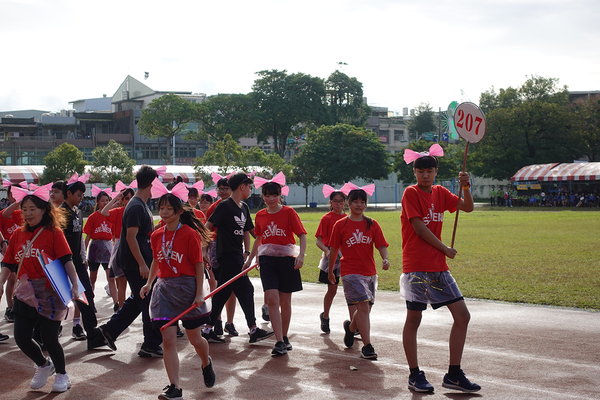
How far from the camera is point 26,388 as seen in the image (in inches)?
218

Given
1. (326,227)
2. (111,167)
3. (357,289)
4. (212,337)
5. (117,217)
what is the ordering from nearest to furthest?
(357,289), (212,337), (326,227), (117,217), (111,167)

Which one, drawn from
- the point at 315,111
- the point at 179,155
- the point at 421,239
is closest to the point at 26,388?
the point at 421,239

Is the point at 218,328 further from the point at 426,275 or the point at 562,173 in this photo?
the point at 562,173

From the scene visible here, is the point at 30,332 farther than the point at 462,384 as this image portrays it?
Yes

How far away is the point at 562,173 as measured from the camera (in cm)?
5384

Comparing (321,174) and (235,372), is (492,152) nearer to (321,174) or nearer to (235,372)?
(321,174)

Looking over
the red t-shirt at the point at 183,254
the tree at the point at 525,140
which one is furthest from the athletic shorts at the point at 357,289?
the tree at the point at 525,140

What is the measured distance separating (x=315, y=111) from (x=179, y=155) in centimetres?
2527

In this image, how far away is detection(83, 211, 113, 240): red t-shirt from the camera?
32.3ft

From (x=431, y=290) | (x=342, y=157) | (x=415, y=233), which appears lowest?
(x=431, y=290)

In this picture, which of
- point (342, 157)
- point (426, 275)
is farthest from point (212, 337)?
point (342, 157)

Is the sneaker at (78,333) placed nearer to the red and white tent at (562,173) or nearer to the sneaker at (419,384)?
the sneaker at (419,384)

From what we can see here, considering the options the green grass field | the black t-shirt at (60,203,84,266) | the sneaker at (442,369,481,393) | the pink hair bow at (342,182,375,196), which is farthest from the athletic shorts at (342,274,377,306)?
the green grass field

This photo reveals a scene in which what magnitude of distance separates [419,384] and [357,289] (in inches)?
60.9
